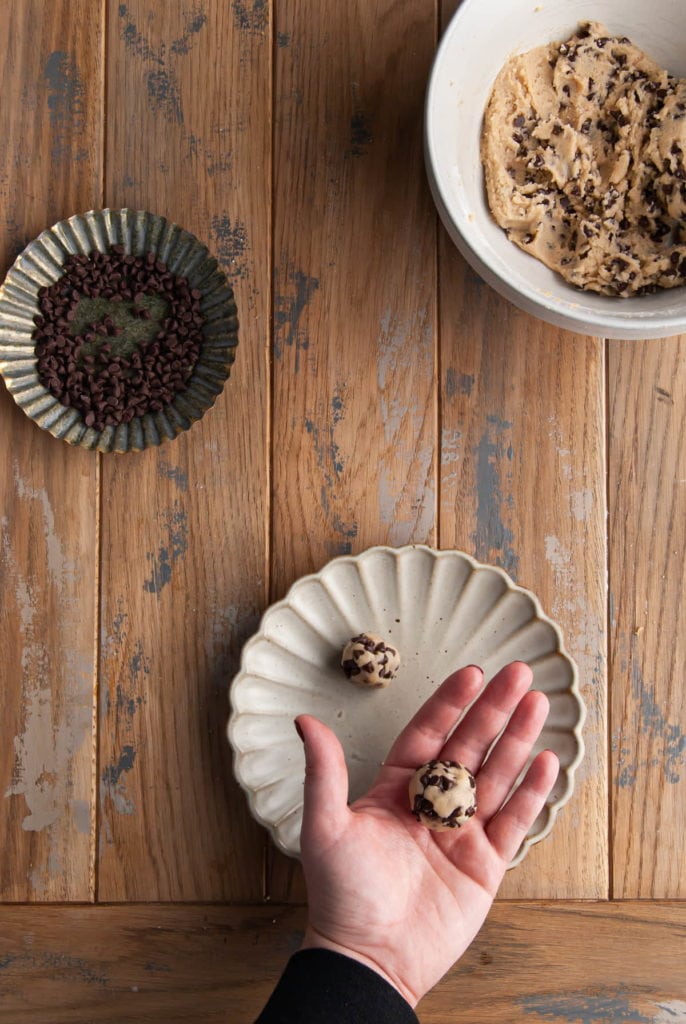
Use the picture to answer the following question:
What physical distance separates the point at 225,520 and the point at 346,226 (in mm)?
362

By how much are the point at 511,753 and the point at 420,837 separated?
0.40 ft

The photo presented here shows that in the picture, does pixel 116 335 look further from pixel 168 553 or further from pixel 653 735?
pixel 653 735

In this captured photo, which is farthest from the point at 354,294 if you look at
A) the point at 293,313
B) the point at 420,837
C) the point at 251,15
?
the point at 420,837

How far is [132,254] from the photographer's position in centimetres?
108

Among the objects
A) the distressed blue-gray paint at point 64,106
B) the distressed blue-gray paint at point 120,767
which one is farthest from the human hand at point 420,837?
the distressed blue-gray paint at point 64,106

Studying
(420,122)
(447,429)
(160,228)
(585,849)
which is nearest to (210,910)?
(585,849)

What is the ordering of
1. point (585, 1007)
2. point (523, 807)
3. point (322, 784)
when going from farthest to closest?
point (585, 1007) → point (523, 807) → point (322, 784)

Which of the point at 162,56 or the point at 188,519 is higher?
the point at 162,56

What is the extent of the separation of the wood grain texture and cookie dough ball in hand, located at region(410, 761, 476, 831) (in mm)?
237

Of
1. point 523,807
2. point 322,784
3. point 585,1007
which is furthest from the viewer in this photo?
point 585,1007

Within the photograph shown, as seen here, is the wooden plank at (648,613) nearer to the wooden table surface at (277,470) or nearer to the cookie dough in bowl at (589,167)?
the wooden table surface at (277,470)

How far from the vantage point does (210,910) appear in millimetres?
1049

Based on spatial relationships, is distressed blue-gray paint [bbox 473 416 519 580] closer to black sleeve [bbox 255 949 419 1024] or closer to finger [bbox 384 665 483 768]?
finger [bbox 384 665 483 768]

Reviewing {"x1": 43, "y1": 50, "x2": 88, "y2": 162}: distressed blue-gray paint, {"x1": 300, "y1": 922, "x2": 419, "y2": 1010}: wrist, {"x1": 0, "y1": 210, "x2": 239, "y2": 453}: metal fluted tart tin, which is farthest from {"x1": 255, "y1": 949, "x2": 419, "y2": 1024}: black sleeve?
{"x1": 43, "y1": 50, "x2": 88, "y2": 162}: distressed blue-gray paint
